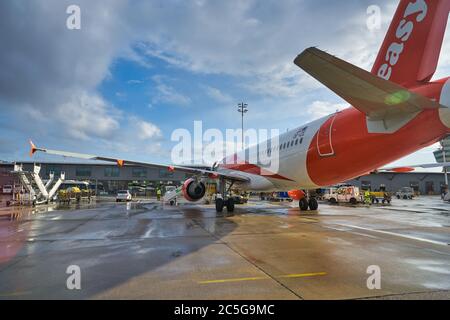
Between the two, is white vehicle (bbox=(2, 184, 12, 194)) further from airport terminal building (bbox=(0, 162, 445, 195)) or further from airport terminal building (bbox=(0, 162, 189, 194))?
airport terminal building (bbox=(0, 162, 189, 194))

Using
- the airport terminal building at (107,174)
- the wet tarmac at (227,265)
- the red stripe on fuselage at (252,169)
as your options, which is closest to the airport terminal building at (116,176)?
the airport terminal building at (107,174)

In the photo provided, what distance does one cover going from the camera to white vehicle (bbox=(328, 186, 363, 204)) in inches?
1168

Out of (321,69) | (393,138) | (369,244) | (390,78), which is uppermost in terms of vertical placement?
→ (390,78)

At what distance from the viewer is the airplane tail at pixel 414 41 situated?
23.9ft

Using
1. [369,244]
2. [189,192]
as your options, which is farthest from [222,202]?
[369,244]

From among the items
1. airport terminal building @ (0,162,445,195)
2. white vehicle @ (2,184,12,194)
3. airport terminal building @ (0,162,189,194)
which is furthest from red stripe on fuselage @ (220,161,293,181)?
airport terminal building @ (0,162,189,194)

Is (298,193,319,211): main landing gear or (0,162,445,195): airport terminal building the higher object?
(0,162,445,195): airport terminal building

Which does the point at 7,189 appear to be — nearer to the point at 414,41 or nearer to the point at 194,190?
the point at 194,190

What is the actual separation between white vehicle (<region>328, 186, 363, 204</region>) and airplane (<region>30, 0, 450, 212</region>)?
784 inches

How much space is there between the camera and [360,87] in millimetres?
6555

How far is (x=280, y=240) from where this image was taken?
8281 millimetres

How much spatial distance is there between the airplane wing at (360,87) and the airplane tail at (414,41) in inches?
44.5
